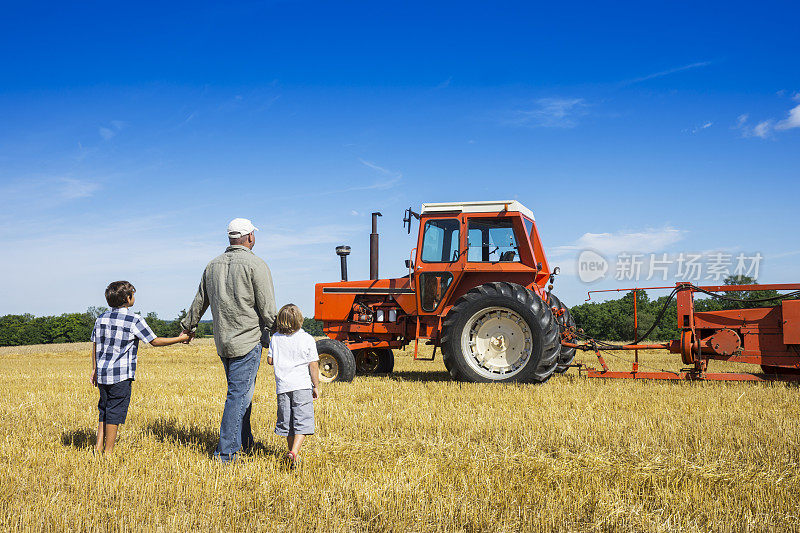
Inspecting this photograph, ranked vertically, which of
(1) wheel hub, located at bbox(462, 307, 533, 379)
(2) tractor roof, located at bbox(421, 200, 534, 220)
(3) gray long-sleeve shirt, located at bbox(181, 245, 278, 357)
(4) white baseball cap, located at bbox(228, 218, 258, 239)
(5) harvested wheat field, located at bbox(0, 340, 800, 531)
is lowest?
(5) harvested wheat field, located at bbox(0, 340, 800, 531)

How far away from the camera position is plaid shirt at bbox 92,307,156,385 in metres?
4.52

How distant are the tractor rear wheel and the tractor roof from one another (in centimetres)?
279

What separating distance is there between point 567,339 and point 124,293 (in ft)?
22.0

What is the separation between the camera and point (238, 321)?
14.6 feet

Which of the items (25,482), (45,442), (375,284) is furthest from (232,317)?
(375,284)

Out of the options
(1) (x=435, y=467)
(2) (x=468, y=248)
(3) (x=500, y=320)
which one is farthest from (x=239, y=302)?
(2) (x=468, y=248)

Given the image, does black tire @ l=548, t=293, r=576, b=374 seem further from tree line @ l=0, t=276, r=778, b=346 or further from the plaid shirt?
the plaid shirt

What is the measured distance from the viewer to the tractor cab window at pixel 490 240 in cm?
876

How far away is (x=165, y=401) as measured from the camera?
7062 millimetres

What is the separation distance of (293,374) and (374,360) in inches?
250

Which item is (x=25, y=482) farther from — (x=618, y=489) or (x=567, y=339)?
(x=567, y=339)

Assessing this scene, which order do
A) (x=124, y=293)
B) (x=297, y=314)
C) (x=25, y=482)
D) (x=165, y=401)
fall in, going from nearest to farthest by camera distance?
1. (x=25, y=482)
2. (x=297, y=314)
3. (x=124, y=293)
4. (x=165, y=401)

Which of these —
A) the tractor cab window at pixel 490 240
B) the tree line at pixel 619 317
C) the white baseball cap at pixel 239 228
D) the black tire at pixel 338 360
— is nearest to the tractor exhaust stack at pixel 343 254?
the black tire at pixel 338 360

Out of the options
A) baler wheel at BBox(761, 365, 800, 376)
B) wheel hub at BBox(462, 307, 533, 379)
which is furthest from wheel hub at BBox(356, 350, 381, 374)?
baler wheel at BBox(761, 365, 800, 376)
